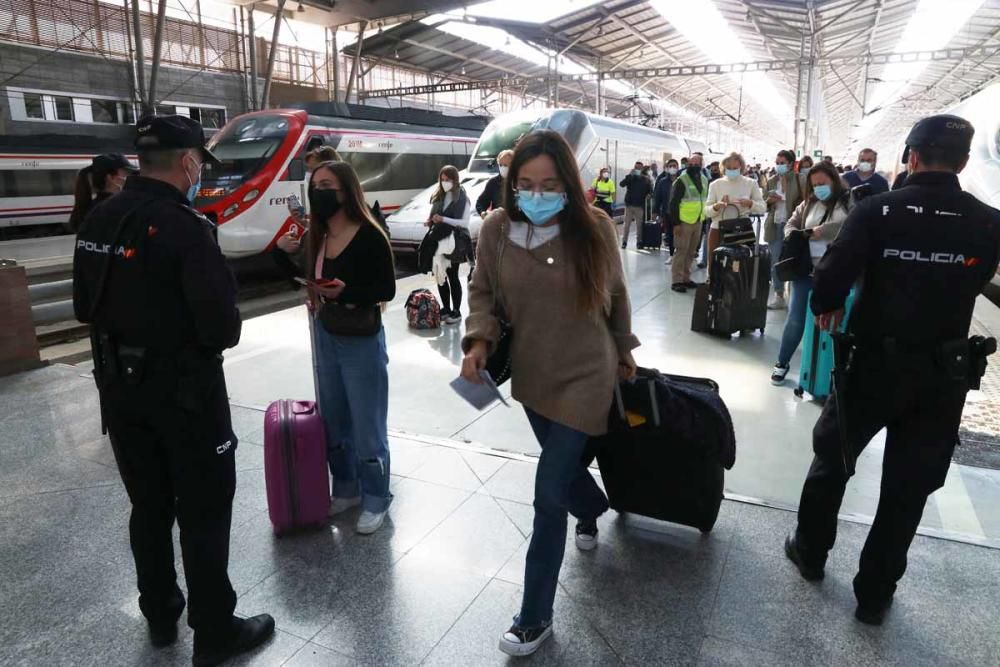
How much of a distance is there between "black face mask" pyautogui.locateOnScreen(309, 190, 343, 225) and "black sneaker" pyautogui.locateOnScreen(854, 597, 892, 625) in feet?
8.83

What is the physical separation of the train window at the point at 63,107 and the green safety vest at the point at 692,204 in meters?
19.3

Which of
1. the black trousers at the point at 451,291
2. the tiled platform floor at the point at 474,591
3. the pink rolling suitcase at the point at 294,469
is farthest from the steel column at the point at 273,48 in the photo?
the pink rolling suitcase at the point at 294,469

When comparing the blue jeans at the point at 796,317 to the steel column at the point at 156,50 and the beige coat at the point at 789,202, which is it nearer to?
the beige coat at the point at 789,202

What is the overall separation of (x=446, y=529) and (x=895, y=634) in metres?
1.85

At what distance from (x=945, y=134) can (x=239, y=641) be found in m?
3.08

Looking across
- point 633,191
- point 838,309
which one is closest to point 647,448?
point 838,309

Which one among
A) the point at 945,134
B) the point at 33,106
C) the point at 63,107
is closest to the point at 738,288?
the point at 945,134

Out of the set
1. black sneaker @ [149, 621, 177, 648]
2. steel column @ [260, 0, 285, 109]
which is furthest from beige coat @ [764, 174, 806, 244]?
steel column @ [260, 0, 285, 109]

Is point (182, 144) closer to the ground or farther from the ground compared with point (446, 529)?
farther from the ground

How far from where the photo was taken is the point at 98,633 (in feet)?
8.25

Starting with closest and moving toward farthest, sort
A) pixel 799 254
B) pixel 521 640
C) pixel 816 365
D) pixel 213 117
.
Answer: pixel 521 640 < pixel 816 365 < pixel 799 254 < pixel 213 117

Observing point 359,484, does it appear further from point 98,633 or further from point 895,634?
point 895,634

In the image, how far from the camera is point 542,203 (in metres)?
2.20

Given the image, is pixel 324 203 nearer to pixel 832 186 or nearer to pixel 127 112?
pixel 832 186
